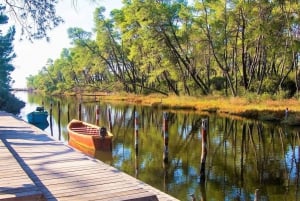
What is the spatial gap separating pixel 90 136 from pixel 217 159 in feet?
22.5

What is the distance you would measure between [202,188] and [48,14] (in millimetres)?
7462

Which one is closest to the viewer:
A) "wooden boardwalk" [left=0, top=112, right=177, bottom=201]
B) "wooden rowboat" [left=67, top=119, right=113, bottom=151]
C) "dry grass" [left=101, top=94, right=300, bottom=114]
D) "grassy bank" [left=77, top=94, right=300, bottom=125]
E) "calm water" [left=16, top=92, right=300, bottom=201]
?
"wooden boardwalk" [left=0, top=112, right=177, bottom=201]

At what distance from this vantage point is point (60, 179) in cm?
843

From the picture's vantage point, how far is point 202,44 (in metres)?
48.8

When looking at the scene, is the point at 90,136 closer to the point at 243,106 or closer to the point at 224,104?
the point at 243,106

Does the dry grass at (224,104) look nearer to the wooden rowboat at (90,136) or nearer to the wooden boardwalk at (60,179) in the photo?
the wooden rowboat at (90,136)

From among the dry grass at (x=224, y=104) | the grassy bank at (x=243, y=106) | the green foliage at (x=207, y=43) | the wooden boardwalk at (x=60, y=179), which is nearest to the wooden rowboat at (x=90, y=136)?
the wooden boardwalk at (x=60, y=179)

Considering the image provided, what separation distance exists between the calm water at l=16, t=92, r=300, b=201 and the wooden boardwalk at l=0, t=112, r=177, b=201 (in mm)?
3766

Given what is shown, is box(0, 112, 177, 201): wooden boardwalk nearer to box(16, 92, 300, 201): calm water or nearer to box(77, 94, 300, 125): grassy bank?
box(16, 92, 300, 201): calm water

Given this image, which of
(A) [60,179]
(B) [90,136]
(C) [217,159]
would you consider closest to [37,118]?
(B) [90,136]

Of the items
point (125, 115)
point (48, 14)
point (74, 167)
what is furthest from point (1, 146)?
point (125, 115)

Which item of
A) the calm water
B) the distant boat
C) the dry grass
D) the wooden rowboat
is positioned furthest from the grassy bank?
the distant boat

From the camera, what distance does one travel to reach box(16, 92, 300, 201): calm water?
1315 centimetres

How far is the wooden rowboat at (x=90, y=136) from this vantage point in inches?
797
